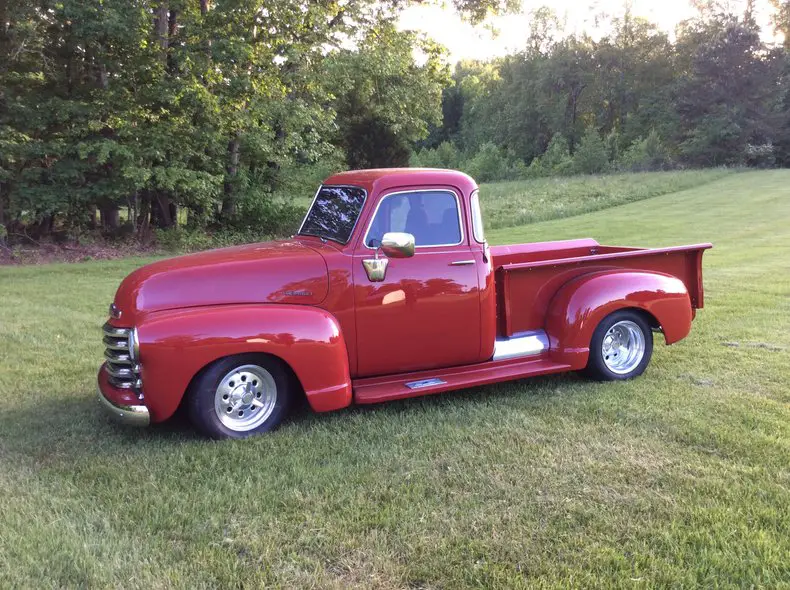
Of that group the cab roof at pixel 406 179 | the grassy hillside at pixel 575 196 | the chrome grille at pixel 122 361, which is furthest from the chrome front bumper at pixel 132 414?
the grassy hillside at pixel 575 196

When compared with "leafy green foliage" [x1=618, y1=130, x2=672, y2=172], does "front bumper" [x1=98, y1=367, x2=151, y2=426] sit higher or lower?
lower

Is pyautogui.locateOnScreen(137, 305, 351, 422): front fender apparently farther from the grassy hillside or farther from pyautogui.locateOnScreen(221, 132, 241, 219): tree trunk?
the grassy hillside

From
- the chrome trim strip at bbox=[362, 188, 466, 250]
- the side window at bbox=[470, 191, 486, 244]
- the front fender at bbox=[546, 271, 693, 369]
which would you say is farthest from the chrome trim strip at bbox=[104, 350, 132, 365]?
the front fender at bbox=[546, 271, 693, 369]

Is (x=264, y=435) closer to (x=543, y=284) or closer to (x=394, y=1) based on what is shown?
(x=543, y=284)

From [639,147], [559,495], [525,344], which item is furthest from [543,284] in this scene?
[639,147]

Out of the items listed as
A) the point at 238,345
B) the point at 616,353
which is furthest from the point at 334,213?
the point at 616,353

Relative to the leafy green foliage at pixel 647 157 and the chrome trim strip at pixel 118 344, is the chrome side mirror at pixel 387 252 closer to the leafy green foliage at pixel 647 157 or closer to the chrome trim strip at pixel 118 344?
the chrome trim strip at pixel 118 344

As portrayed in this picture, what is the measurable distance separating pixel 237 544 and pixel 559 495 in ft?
Result: 5.73

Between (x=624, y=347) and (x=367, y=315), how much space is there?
8.34 ft

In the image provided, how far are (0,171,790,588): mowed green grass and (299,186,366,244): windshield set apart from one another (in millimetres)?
1440

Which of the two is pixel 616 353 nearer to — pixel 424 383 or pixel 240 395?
pixel 424 383

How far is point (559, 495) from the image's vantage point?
3.47 m

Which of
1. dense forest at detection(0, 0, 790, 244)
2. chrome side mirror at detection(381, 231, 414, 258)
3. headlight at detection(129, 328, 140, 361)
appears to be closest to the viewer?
headlight at detection(129, 328, 140, 361)

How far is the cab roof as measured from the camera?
15.7 feet
